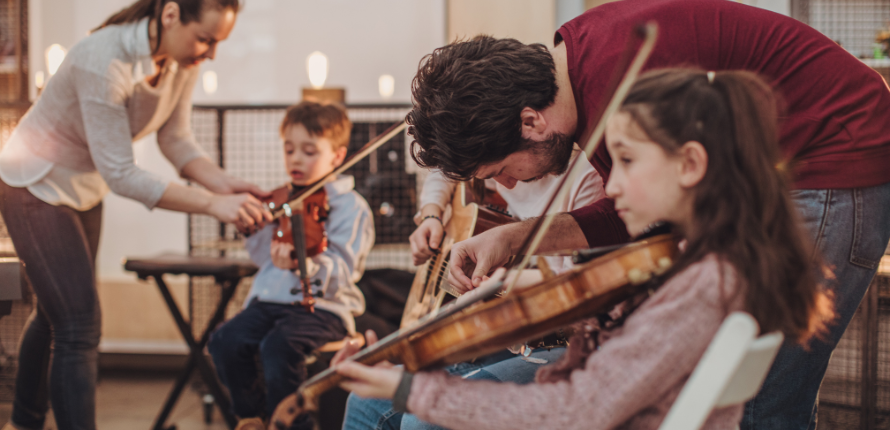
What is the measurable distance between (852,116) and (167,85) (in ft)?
5.68

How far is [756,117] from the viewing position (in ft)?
2.50

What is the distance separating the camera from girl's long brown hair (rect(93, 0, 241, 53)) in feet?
5.74

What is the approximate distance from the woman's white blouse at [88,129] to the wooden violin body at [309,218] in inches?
13.0

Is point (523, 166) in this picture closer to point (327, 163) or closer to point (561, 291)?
point (561, 291)

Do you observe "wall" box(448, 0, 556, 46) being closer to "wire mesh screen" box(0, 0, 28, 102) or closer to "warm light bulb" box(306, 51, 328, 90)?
"warm light bulb" box(306, 51, 328, 90)

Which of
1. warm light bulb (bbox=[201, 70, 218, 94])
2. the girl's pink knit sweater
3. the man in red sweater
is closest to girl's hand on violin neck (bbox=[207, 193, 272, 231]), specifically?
the man in red sweater

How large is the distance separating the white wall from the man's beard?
2.53m

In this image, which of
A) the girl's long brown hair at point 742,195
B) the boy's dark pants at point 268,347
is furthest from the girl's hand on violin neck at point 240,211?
the girl's long brown hair at point 742,195

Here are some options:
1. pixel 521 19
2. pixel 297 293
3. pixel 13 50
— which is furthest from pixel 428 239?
pixel 13 50

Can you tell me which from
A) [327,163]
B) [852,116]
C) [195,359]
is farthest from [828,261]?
[195,359]

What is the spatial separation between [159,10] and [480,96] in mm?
1171

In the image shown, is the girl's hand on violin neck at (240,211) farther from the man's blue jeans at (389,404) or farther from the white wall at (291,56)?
the white wall at (291,56)

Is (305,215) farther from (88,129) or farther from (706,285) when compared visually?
(706,285)

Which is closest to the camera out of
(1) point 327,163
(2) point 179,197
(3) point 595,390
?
(3) point 595,390
